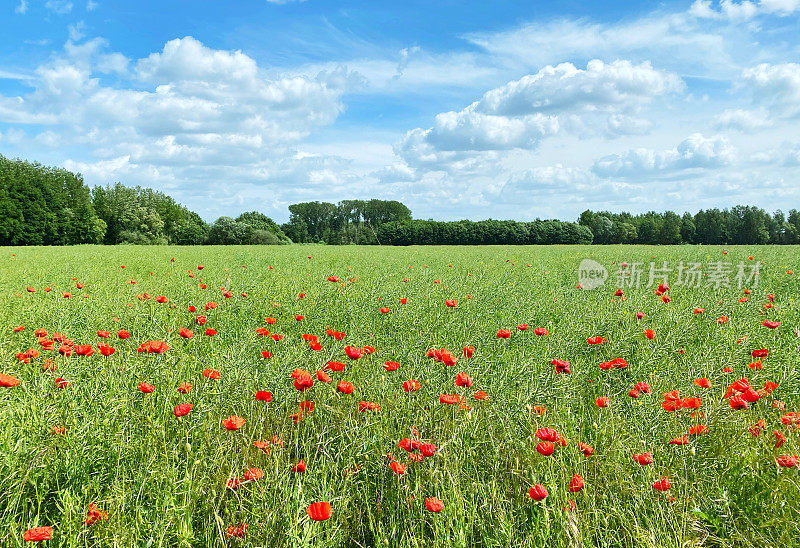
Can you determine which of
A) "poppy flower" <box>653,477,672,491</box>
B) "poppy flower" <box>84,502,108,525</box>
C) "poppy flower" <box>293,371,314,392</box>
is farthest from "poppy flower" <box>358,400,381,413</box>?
"poppy flower" <box>653,477,672,491</box>

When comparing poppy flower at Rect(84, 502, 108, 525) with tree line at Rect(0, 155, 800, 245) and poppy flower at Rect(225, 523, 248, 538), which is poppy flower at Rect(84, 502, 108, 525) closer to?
poppy flower at Rect(225, 523, 248, 538)

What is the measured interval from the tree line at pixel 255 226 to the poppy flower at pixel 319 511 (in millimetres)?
56922

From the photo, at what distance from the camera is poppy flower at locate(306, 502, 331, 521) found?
1.52 m

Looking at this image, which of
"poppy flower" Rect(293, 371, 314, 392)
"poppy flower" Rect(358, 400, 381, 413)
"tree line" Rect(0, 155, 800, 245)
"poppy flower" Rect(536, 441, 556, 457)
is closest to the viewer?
"poppy flower" Rect(536, 441, 556, 457)

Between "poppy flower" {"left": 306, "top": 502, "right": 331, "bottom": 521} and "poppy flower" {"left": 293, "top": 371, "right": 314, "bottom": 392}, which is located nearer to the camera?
"poppy flower" {"left": 306, "top": 502, "right": 331, "bottom": 521}

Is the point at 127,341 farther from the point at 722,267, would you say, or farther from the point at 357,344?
the point at 722,267

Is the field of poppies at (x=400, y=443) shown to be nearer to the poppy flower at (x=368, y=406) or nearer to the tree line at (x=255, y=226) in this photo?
the poppy flower at (x=368, y=406)

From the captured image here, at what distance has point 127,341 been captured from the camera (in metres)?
3.88

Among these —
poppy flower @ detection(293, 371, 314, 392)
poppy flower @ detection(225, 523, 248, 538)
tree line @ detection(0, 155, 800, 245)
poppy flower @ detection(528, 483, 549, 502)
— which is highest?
tree line @ detection(0, 155, 800, 245)

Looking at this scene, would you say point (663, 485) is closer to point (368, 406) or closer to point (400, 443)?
point (400, 443)

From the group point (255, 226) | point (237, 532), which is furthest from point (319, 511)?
point (255, 226)

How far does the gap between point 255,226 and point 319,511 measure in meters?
79.5

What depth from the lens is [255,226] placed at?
7712 centimetres

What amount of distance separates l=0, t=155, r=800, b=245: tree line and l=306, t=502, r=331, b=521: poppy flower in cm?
5692
